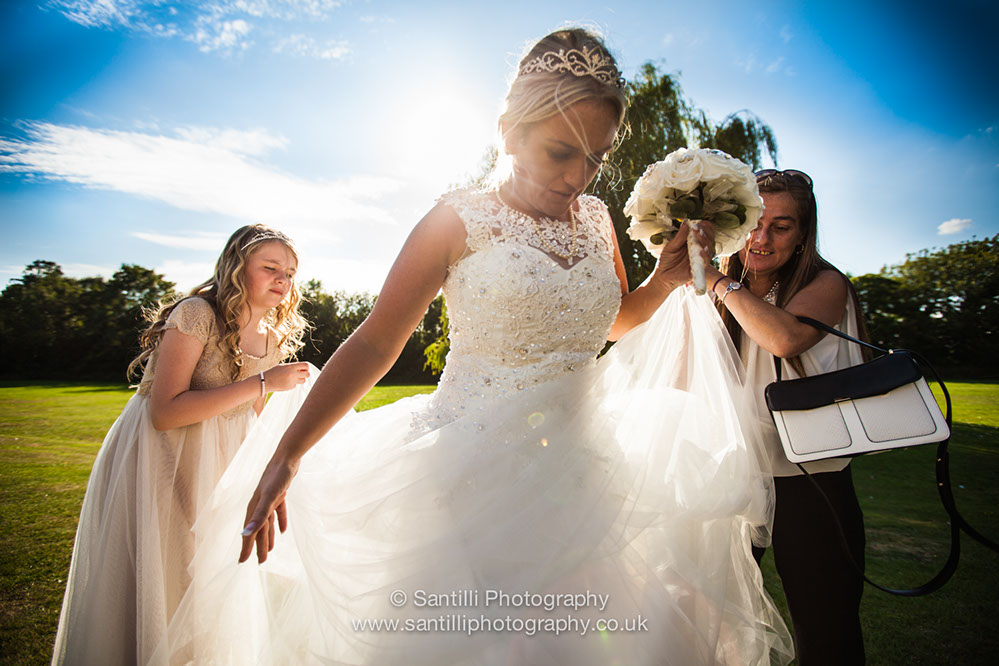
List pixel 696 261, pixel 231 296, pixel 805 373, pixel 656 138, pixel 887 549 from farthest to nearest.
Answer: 1. pixel 656 138
2. pixel 887 549
3. pixel 231 296
4. pixel 805 373
5. pixel 696 261

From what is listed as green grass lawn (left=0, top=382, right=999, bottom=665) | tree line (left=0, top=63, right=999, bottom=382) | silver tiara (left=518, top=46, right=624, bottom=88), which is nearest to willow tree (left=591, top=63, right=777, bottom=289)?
green grass lawn (left=0, top=382, right=999, bottom=665)

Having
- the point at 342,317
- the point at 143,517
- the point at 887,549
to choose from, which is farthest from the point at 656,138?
the point at 342,317

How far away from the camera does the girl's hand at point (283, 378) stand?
2.79 metres

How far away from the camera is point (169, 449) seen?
2.73 m

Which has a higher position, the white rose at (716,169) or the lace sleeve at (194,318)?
the white rose at (716,169)

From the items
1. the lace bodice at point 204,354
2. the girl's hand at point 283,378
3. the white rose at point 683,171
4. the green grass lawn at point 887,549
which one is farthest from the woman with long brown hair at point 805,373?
the lace bodice at point 204,354

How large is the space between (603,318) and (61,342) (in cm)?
5393

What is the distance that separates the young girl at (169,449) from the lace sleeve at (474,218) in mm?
1528

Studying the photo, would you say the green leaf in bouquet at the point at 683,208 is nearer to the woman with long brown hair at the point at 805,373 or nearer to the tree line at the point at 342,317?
the woman with long brown hair at the point at 805,373

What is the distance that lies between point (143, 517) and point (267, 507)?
1.59m

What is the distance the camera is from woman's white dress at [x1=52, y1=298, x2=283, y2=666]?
2.34 metres

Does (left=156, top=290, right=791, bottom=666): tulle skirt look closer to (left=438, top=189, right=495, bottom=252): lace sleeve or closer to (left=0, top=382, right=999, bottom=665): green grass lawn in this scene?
(left=438, top=189, right=495, bottom=252): lace sleeve

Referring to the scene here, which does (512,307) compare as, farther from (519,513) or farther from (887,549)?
(887,549)

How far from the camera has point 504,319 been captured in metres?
1.87
